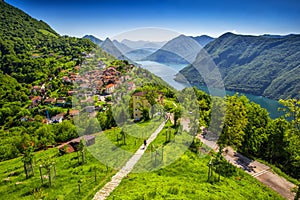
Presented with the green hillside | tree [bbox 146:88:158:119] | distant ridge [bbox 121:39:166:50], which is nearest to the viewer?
distant ridge [bbox 121:39:166:50]

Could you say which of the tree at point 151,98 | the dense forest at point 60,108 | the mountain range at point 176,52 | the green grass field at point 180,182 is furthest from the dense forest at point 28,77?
the mountain range at point 176,52

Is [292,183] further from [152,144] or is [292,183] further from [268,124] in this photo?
[152,144]

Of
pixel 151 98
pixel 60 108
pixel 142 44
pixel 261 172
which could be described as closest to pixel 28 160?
pixel 142 44

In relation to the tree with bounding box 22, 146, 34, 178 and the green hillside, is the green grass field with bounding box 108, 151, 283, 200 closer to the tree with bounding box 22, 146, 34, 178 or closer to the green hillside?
the tree with bounding box 22, 146, 34, 178

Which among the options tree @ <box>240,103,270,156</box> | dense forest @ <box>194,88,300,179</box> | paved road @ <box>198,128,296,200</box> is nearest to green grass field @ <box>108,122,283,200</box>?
paved road @ <box>198,128,296,200</box>

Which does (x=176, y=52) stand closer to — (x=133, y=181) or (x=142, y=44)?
(x=142, y=44)
